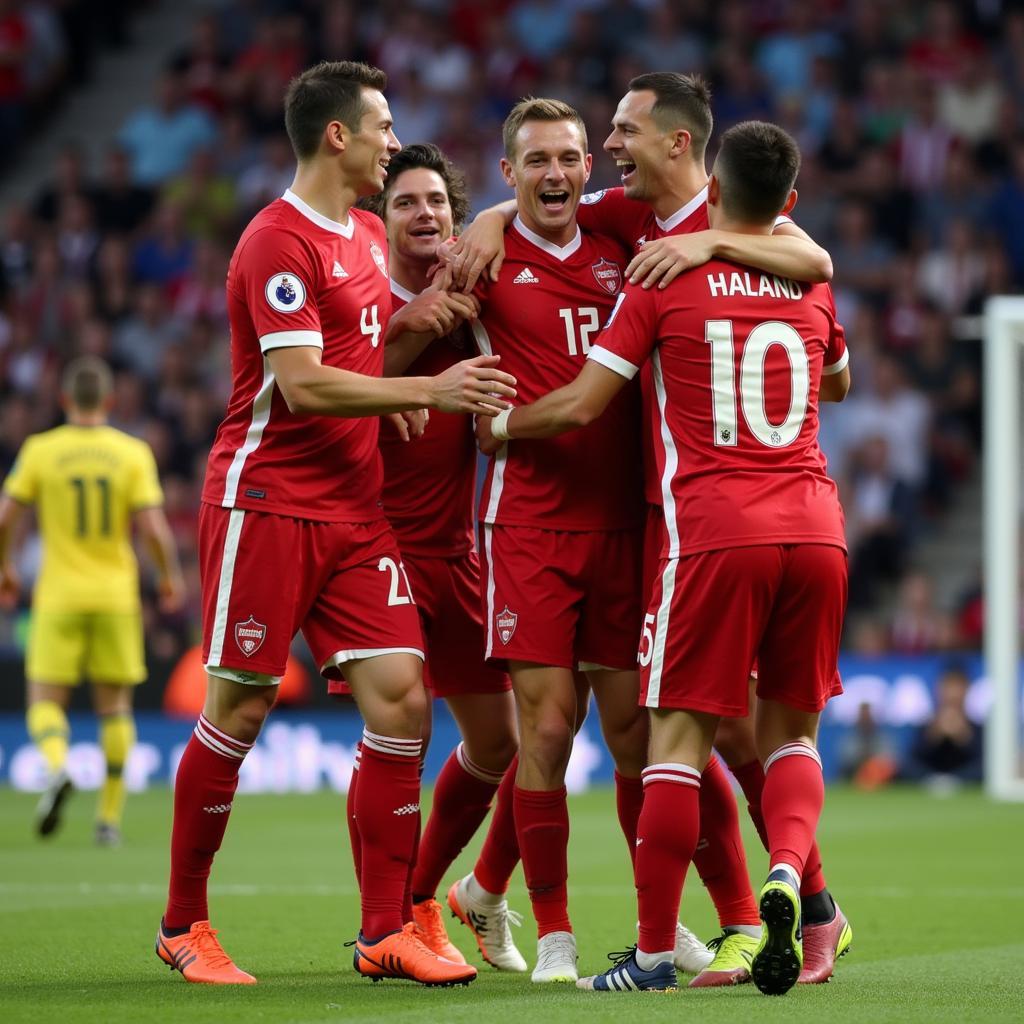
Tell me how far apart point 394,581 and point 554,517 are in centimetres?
54

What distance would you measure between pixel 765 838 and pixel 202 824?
1631 mm

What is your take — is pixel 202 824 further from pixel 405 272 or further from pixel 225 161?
pixel 225 161

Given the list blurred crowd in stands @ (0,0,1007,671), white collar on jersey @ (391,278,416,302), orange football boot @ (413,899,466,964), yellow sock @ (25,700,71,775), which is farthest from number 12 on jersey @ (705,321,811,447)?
blurred crowd in stands @ (0,0,1007,671)

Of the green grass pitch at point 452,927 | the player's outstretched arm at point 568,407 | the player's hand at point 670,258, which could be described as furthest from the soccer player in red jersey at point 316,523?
the player's hand at point 670,258

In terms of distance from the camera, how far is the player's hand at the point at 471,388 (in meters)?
5.50

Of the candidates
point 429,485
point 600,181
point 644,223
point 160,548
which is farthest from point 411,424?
point 600,181

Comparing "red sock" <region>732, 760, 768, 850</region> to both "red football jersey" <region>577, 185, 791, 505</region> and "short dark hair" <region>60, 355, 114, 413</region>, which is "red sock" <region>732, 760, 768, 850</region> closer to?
"red football jersey" <region>577, 185, 791, 505</region>

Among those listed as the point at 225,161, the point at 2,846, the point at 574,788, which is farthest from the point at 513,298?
the point at 225,161

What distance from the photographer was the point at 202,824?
5734mm

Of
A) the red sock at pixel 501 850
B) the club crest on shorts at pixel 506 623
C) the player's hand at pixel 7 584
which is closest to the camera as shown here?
the club crest on shorts at pixel 506 623

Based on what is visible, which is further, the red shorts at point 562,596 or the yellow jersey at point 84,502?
the yellow jersey at point 84,502

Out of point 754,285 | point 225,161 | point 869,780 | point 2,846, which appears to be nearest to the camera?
point 754,285

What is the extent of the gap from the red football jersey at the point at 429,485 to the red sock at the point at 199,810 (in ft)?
3.25

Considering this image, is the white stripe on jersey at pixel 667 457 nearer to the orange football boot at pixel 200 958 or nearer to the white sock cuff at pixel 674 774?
the white sock cuff at pixel 674 774
